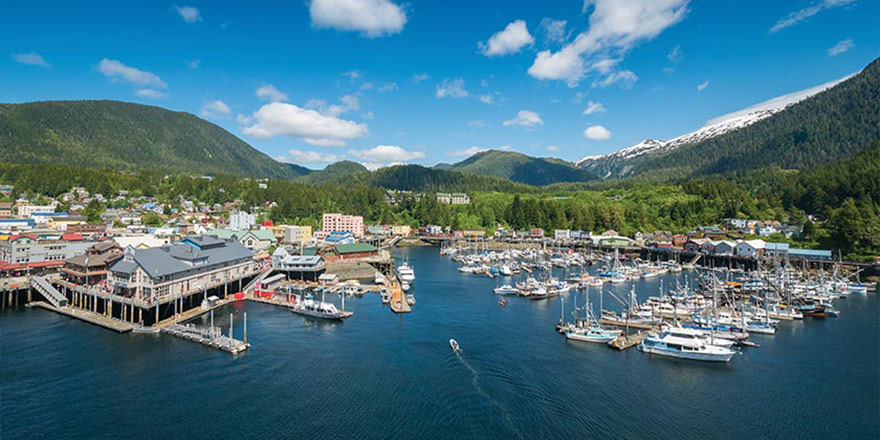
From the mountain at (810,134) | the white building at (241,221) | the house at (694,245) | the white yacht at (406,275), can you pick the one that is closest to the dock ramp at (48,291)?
the white yacht at (406,275)

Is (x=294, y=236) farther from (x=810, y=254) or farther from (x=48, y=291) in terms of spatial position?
(x=810, y=254)

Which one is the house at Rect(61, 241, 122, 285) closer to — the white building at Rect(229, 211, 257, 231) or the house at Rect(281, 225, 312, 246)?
the house at Rect(281, 225, 312, 246)

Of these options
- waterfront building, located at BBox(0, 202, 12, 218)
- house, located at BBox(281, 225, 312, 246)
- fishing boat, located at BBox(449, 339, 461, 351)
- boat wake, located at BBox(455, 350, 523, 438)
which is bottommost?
boat wake, located at BBox(455, 350, 523, 438)

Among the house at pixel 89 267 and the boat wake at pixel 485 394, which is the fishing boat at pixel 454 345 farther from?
the house at pixel 89 267

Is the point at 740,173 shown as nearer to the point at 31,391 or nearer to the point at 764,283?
the point at 764,283

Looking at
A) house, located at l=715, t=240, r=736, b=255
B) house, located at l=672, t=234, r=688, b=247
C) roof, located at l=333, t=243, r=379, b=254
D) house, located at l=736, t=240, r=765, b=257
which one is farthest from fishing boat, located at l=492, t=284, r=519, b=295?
house, located at l=672, t=234, r=688, b=247

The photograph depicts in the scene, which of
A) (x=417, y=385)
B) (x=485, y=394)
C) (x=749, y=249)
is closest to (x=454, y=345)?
(x=417, y=385)
